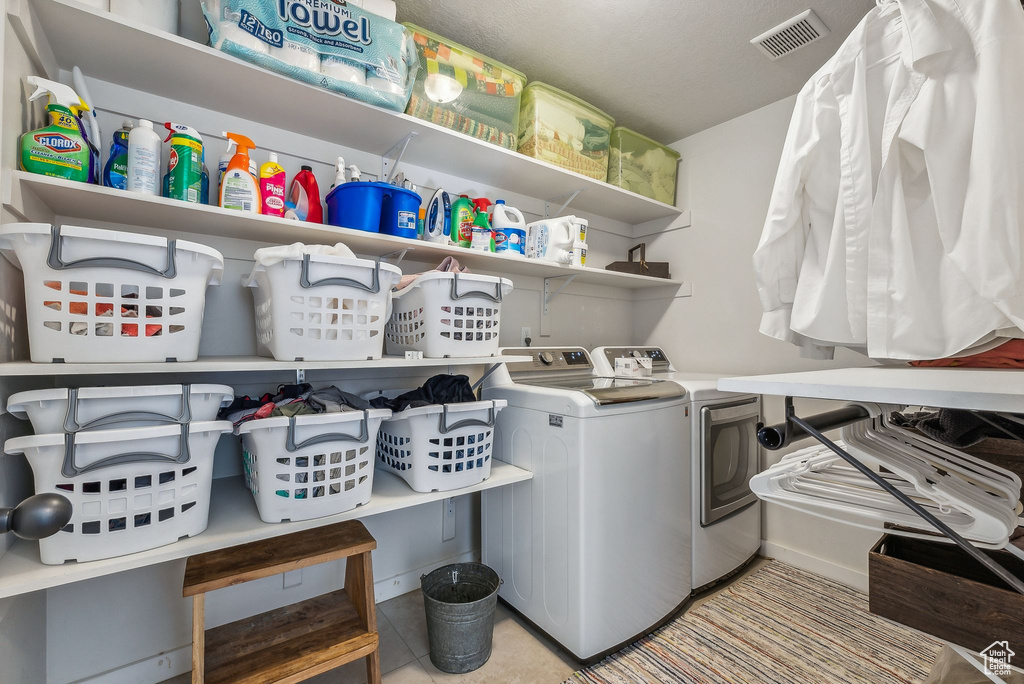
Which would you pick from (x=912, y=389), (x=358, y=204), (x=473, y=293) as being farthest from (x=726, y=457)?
(x=358, y=204)

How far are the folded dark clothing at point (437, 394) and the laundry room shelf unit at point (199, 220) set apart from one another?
1.77ft

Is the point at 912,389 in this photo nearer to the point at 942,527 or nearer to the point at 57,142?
the point at 942,527

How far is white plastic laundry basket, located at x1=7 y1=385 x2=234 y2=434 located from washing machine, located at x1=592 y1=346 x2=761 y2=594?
6.04 ft

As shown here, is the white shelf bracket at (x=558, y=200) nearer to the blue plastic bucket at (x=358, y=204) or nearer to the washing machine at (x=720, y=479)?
the washing machine at (x=720, y=479)

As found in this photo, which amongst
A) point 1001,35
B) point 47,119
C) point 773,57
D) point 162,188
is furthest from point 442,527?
point 773,57

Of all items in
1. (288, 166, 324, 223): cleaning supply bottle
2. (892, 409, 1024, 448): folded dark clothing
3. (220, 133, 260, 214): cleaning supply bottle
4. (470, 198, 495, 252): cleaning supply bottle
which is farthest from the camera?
(470, 198, 495, 252): cleaning supply bottle

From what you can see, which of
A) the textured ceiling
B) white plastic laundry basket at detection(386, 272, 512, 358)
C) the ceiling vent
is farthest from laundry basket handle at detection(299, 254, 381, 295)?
the ceiling vent

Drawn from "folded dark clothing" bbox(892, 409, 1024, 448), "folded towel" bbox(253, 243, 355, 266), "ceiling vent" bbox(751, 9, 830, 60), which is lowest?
"folded dark clothing" bbox(892, 409, 1024, 448)

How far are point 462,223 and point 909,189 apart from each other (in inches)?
60.6

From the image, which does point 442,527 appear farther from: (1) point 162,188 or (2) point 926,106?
(2) point 926,106

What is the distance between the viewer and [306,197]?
66.9 inches

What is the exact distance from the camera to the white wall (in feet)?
7.70

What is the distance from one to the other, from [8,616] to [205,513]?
437 millimetres

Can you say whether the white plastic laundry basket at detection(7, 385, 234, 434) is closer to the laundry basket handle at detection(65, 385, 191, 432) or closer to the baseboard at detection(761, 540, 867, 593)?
the laundry basket handle at detection(65, 385, 191, 432)
